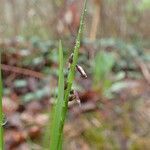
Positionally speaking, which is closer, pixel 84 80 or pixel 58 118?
pixel 58 118

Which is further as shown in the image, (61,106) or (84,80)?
(84,80)

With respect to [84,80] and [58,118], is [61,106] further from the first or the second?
[84,80]

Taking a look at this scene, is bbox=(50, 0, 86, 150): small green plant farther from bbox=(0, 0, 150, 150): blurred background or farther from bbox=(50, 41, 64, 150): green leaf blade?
bbox=(0, 0, 150, 150): blurred background

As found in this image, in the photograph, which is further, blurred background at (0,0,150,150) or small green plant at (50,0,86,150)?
blurred background at (0,0,150,150)

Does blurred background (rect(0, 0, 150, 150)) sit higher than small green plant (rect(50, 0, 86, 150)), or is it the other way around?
small green plant (rect(50, 0, 86, 150))

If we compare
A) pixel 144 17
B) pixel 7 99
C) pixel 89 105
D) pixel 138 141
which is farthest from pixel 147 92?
pixel 144 17

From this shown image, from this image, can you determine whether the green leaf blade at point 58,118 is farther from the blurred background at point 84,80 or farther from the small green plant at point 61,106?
the blurred background at point 84,80

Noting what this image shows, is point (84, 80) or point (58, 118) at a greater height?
point (58, 118)

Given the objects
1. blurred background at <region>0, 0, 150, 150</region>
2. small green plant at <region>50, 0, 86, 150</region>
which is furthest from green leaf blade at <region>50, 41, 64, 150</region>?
blurred background at <region>0, 0, 150, 150</region>

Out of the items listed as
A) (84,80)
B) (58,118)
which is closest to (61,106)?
(58,118)

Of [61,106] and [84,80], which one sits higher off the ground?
[61,106]
